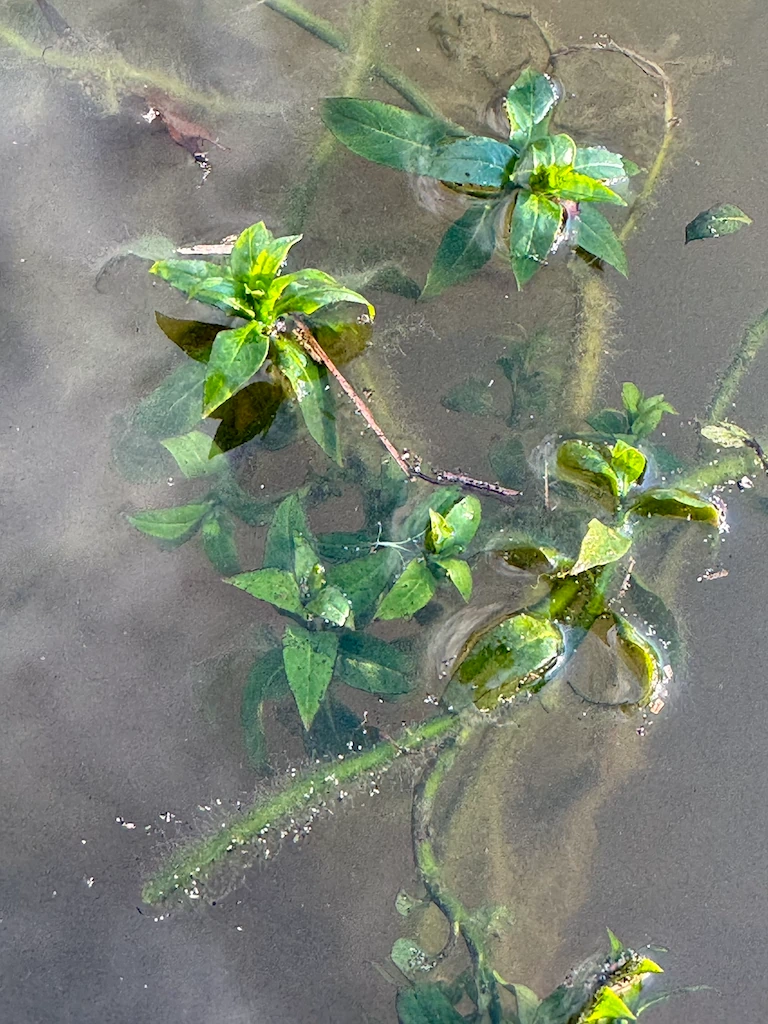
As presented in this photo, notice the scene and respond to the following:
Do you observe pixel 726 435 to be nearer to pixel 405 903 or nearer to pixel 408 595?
pixel 408 595

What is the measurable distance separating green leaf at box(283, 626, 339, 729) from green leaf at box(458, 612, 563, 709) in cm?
37

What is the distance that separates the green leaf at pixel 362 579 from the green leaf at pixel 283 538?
0.39 feet

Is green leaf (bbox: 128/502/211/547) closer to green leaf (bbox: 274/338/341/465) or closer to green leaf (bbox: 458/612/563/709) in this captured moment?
green leaf (bbox: 274/338/341/465)

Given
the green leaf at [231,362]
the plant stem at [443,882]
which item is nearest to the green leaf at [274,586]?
the green leaf at [231,362]

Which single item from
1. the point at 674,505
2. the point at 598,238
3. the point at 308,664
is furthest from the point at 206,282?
the point at 674,505

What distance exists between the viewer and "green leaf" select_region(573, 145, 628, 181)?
246cm

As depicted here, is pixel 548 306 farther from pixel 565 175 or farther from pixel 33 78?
pixel 33 78

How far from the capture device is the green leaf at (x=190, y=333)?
267 cm

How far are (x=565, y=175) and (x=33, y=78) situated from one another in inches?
63.5

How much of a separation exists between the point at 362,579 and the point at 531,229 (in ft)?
3.27

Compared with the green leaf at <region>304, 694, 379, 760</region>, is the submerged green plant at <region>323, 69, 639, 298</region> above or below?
above

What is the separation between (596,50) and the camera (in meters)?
2.84

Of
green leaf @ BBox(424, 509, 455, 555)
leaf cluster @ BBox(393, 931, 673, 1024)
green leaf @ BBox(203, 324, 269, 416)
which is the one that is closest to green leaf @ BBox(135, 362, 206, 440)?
green leaf @ BBox(203, 324, 269, 416)

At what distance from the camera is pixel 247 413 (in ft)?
8.69
